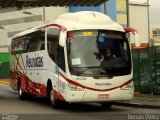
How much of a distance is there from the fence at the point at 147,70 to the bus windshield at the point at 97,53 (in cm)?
487

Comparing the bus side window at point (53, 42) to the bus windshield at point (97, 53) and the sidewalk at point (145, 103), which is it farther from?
the sidewalk at point (145, 103)

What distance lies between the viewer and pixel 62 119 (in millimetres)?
15258

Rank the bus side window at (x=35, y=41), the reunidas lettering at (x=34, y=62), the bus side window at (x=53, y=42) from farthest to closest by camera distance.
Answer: the reunidas lettering at (x=34, y=62) < the bus side window at (x=35, y=41) < the bus side window at (x=53, y=42)

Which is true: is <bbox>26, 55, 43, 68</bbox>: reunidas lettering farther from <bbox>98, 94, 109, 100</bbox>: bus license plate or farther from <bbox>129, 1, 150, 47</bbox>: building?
<bbox>129, 1, 150, 47</bbox>: building

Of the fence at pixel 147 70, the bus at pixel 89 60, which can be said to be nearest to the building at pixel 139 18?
the fence at pixel 147 70

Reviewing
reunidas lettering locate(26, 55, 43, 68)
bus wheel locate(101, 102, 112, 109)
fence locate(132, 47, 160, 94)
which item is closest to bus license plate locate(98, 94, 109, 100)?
bus wheel locate(101, 102, 112, 109)

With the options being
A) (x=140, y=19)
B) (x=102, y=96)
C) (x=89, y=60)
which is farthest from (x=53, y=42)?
(x=140, y=19)

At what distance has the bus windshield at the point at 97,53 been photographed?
17.6 metres

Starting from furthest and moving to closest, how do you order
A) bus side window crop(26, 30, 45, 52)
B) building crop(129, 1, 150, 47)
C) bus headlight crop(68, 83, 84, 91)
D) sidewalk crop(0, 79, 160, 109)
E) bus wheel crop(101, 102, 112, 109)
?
building crop(129, 1, 150, 47) → bus side window crop(26, 30, 45, 52) → bus wheel crop(101, 102, 112, 109) → sidewalk crop(0, 79, 160, 109) → bus headlight crop(68, 83, 84, 91)

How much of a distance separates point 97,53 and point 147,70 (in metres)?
6.30

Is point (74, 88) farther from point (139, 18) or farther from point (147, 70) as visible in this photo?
point (139, 18)

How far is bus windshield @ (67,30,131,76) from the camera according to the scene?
17594 millimetres

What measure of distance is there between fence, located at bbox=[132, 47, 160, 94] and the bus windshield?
16.0ft

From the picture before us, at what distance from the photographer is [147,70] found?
23516mm
